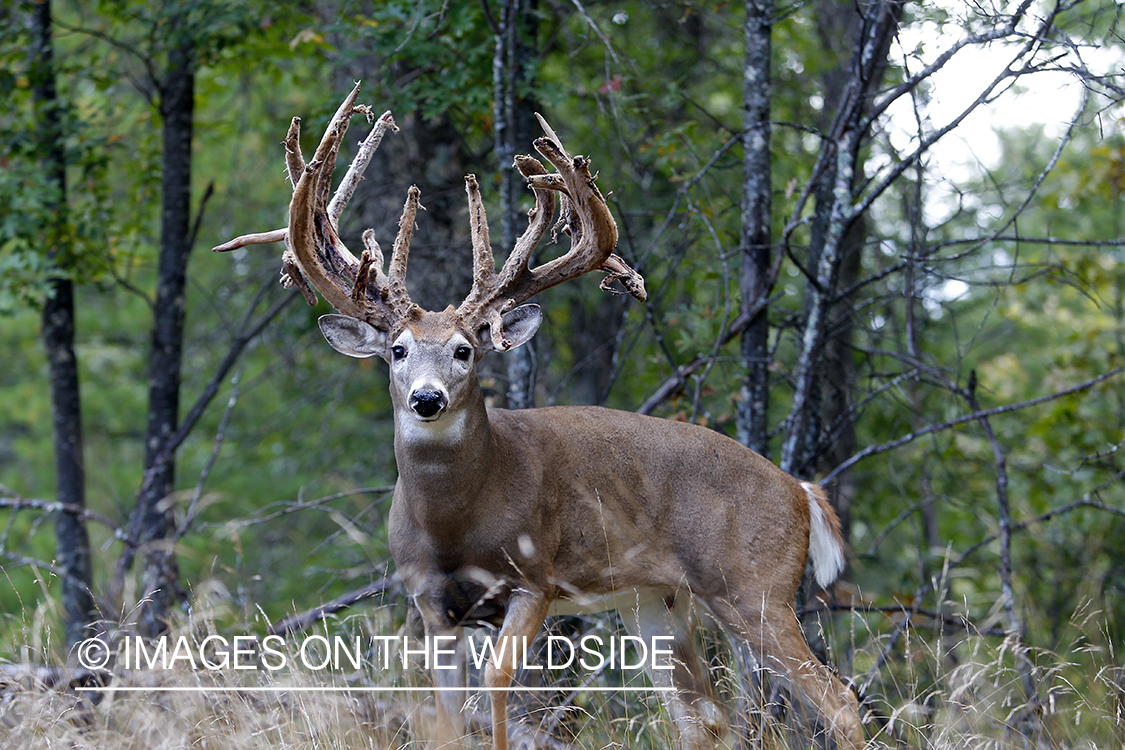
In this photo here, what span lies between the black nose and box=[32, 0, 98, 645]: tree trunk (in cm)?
453

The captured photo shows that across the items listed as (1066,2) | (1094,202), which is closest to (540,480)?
(1066,2)

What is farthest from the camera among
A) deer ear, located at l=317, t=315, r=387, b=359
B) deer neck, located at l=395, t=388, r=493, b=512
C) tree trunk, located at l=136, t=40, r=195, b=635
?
tree trunk, located at l=136, t=40, r=195, b=635

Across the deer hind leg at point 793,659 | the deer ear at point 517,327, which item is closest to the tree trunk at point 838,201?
the deer hind leg at point 793,659

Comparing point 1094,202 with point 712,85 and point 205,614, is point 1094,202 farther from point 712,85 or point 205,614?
point 205,614

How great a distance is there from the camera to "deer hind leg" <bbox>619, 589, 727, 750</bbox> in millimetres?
4871

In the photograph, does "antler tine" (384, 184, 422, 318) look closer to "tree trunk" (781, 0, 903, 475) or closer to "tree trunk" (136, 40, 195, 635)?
"tree trunk" (781, 0, 903, 475)

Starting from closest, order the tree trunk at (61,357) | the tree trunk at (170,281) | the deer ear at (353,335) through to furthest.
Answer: the deer ear at (353,335) < the tree trunk at (61,357) < the tree trunk at (170,281)

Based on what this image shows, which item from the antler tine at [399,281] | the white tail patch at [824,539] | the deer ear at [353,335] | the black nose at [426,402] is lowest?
the white tail patch at [824,539]

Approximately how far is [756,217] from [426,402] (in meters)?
2.71

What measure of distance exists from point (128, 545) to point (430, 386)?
318cm

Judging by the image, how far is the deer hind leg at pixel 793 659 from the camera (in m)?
4.25

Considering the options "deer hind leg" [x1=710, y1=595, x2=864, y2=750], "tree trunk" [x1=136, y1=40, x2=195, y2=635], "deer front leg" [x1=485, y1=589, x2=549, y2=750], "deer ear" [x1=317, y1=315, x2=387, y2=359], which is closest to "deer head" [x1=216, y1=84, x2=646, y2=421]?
"deer ear" [x1=317, y1=315, x2=387, y2=359]

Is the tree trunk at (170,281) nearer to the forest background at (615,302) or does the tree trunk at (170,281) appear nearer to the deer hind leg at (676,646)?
the forest background at (615,302)

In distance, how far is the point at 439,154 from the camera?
7.81 m
